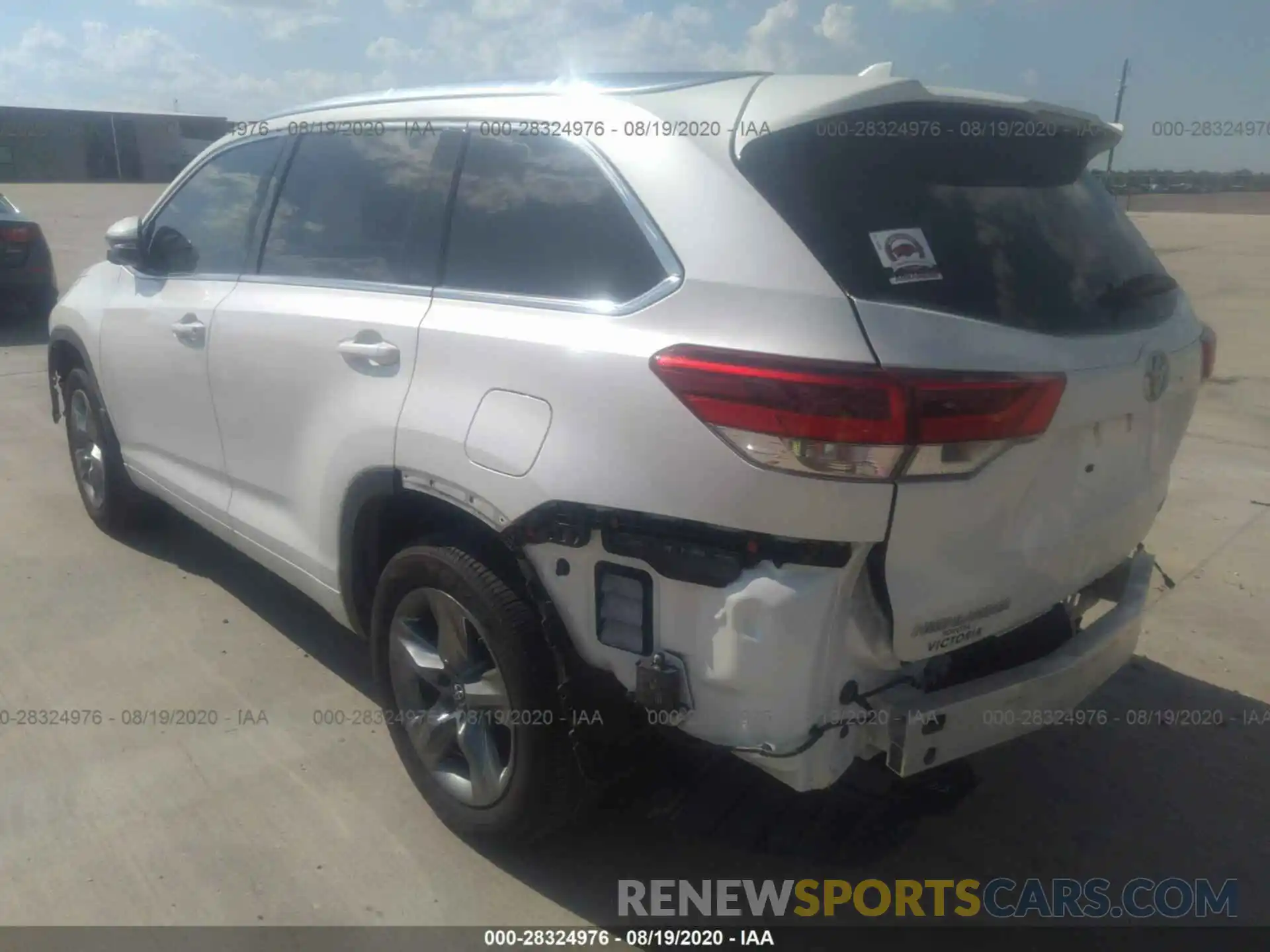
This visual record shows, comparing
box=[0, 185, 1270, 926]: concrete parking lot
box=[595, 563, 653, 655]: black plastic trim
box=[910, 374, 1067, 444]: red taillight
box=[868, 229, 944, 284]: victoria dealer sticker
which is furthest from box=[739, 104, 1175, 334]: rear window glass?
box=[0, 185, 1270, 926]: concrete parking lot

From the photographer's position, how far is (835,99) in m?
2.26

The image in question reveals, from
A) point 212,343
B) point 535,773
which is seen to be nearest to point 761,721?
point 535,773

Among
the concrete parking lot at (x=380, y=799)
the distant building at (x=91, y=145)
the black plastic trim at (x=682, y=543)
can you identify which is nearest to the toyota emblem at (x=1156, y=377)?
the black plastic trim at (x=682, y=543)

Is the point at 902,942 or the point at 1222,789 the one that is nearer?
the point at 902,942

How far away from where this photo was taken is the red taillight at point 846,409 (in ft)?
6.57

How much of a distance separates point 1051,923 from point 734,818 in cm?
84

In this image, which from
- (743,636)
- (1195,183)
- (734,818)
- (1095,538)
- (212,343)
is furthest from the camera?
(1195,183)

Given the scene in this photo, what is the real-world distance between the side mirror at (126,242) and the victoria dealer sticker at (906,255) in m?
3.17

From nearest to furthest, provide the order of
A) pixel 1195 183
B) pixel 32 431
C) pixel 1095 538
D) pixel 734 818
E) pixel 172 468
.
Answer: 1. pixel 1095 538
2. pixel 734 818
3. pixel 172 468
4. pixel 32 431
5. pixel 1195 183

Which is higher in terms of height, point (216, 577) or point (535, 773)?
point (535, 773)

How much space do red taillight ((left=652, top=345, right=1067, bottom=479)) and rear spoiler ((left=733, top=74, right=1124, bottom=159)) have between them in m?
0.53

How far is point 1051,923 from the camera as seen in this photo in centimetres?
266

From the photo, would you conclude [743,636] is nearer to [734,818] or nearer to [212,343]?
[734,818]

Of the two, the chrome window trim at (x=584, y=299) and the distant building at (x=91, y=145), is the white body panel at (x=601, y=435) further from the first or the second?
the distant building at (x=91, y=145)
